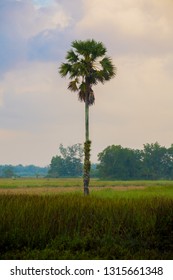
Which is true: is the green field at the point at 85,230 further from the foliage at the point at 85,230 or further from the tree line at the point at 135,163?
the tree line at the point at 135,163

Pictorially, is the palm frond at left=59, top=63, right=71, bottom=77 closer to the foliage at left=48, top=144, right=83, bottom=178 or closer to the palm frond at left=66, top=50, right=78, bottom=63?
the palm frond at left=66, top=50, right=78, bottom=63

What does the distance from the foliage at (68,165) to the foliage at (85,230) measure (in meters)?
144

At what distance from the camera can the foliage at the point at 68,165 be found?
165 metres

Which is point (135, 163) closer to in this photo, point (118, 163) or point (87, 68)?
point (118, 163)

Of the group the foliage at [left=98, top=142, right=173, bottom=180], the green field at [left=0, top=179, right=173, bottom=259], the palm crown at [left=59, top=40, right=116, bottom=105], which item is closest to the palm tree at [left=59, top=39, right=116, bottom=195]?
the palm crown at [left=59, top=40, right=116, bottom=105]

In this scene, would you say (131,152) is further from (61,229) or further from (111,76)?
(61,229)

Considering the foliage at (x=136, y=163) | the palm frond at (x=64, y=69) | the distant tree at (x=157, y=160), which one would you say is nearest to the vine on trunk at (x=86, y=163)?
the palm frond at (x=64, y=69)

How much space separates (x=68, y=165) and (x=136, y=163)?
116 feet

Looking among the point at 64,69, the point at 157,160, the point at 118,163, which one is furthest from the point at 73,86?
the point at 157,160

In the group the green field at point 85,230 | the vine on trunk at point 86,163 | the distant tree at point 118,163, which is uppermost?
the distant tree at point 118,163

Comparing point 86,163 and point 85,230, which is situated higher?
point 86,163

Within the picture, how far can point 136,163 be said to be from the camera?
13688cm

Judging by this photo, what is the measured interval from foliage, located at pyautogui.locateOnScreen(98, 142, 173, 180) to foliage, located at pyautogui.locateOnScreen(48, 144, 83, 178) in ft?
90.3

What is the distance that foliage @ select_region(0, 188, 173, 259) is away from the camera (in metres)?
15.9
